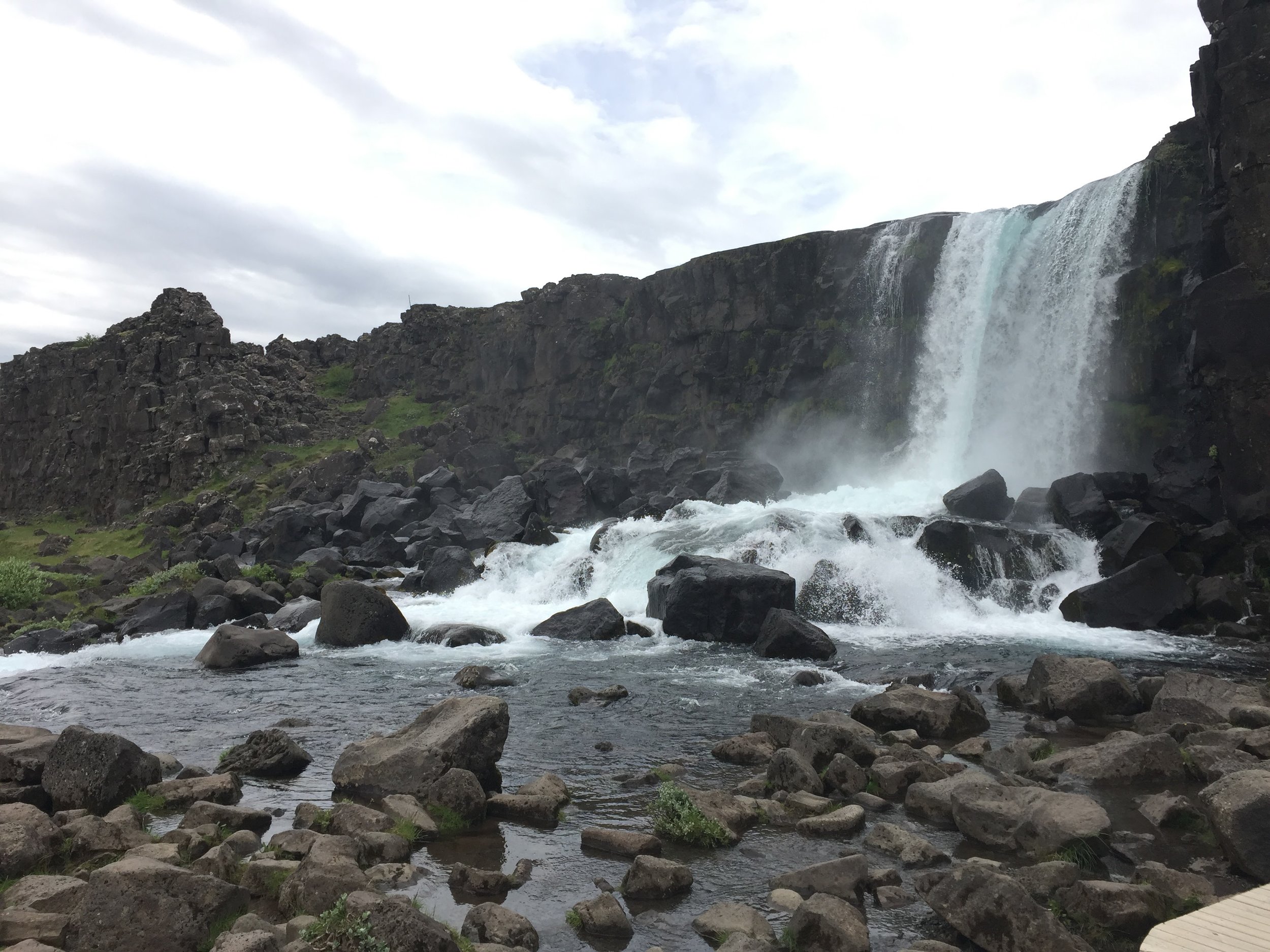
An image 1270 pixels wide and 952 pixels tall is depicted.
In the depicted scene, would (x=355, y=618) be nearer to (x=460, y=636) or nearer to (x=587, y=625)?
(x=460, y=636)

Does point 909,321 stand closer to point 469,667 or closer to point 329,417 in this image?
point 469,667

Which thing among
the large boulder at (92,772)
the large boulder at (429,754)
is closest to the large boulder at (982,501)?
the large boulder at (429,754)

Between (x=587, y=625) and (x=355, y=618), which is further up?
(x=355, y=618)

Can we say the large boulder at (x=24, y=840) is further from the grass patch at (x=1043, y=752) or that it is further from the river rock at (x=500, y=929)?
the grass patch at (x=1043, y=752)

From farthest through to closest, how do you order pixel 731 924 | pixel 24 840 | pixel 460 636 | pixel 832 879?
1. pixel 460 636
2. pixel 24 840
3. pixel 832 879
4. pixel 731 924

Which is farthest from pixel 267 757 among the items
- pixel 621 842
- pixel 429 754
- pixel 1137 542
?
pixel 1137 542

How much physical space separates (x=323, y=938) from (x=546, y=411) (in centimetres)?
7320

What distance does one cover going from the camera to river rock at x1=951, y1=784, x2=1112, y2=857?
341 inches

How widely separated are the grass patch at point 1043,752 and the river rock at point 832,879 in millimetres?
5228

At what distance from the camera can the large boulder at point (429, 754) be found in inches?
423

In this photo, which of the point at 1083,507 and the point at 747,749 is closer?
the point at 747,749

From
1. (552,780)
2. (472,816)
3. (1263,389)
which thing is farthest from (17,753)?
(1263,389)

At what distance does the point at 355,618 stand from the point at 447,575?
9265 mm

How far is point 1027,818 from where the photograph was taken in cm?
909
